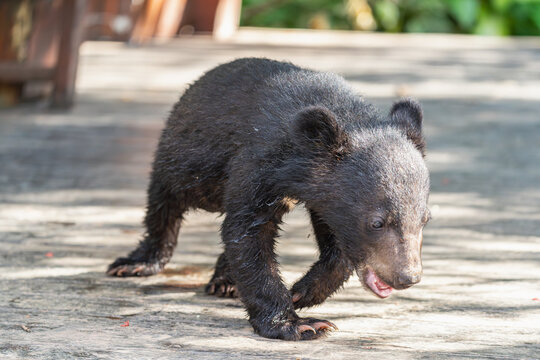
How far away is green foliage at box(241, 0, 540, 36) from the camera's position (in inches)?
690

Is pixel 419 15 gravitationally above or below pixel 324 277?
below

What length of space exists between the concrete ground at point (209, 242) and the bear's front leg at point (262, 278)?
0.09 m

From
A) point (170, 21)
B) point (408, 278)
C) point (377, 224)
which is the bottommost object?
point (170, 21)

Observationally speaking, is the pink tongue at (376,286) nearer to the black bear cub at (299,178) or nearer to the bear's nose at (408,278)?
the black bear cub at (299,178)

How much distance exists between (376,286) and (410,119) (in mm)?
855

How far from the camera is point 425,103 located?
10258mm

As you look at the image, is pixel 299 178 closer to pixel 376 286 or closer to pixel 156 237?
pixel 376 286

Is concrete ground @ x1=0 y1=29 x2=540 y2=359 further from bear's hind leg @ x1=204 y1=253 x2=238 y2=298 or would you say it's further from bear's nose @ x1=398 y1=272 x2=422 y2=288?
bear's nose @ x1=398 y1=272 x2=422 y2=288

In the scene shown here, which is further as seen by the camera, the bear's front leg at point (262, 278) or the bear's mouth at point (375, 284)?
the bear's front leg at point (262, 278)

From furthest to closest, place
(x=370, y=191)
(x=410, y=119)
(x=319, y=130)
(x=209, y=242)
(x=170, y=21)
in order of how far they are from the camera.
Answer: (x=170, y=21), (x=209, y=242), (x=410, y=119), (x=319, y=130), (x=370, y=191)

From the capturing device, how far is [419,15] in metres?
18.3

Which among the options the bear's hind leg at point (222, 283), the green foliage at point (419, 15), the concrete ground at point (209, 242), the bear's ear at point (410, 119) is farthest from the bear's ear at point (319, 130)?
the green foliage at point (419, 15)

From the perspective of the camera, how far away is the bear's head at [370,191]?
364cm

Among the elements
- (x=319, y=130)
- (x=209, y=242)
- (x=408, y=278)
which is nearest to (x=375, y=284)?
(x=408, y=278)
